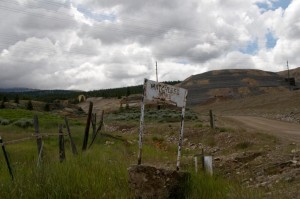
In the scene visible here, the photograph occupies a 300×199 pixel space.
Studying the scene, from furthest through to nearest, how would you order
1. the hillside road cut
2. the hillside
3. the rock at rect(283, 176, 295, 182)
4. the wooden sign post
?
the hillside, the hillside road cut, the rock at rect(283, 176, 295, 182), the wooden sign post

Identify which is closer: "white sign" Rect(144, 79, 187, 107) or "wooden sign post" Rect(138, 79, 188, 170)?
"wooden sign post" Rect(138, 79, 188, 170)

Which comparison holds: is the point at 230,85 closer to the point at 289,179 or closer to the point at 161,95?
the point at 289,179

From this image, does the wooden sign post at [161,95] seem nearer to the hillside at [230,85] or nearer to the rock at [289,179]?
the rock at [289,179]

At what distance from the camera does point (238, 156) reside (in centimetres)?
1204

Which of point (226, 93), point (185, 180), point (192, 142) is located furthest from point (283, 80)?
point (185, 180)

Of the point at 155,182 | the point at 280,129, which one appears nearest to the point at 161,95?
the point at 155,182

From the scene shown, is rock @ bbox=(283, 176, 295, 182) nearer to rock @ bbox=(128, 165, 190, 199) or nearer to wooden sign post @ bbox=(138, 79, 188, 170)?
wooden sign post @ bbox=(138, 79, 188, 170)

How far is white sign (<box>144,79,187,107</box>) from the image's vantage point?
788cm

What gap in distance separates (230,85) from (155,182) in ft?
246

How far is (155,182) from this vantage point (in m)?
6.99

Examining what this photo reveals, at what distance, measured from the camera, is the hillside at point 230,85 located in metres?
76.2

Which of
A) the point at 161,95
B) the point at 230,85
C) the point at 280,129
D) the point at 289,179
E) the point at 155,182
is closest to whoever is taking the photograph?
the point at 155,182

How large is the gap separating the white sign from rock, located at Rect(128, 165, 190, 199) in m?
1.50

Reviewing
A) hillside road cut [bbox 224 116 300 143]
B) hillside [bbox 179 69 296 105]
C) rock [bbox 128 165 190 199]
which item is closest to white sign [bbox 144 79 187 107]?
rock [bbox 128 165 190 199]
